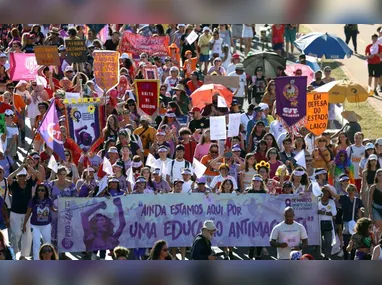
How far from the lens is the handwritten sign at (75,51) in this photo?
18969 mm

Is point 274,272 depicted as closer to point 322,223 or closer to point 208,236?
point 208,236

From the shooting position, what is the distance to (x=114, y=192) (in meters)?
11.1

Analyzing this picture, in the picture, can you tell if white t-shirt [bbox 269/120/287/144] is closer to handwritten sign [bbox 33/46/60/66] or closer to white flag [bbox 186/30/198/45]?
handwritten sign [bbox 33/46/60/66]

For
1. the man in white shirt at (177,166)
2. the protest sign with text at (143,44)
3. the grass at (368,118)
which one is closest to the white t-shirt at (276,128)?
the man in white shirt at (177,166)

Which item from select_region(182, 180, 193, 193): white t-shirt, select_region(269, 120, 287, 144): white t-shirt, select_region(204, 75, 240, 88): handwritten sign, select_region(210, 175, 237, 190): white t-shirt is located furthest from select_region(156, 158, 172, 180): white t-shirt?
select_region(204, 75, 240, 88): handwritten sign

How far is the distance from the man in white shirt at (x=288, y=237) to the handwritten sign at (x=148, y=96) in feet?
15.6

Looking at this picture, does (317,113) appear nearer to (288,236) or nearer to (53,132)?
(288,236)

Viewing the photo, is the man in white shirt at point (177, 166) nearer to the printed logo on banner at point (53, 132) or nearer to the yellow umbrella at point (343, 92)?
the printed logo on banner at point (53, 132)

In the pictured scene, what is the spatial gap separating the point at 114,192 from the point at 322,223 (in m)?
2.46

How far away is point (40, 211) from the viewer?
10.4 metres

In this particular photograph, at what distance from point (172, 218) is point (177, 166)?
77 cm

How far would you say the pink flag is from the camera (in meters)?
17.7

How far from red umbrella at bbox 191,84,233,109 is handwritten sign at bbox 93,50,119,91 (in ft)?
4.42
